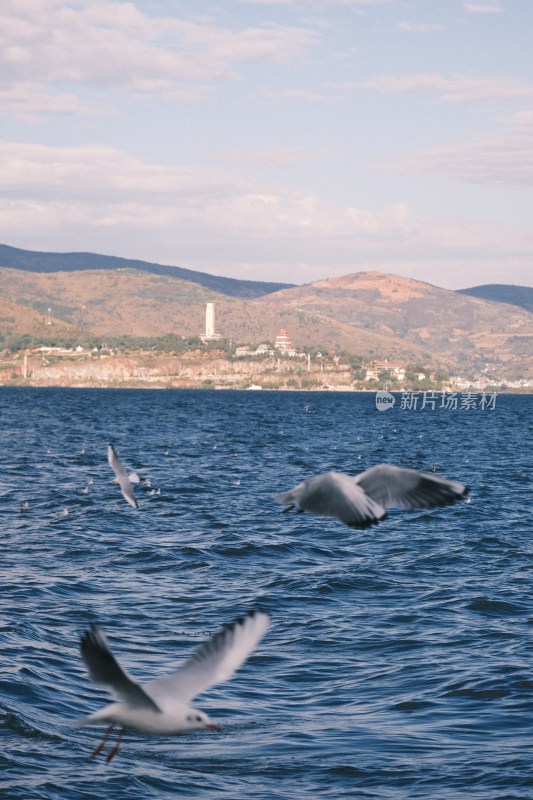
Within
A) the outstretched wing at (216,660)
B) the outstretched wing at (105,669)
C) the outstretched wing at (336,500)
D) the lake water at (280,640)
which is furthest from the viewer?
the lake water at (280,640)

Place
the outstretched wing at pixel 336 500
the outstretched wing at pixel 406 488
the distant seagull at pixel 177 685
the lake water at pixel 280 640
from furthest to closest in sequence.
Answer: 1. the lake water at pixel 280 640
2. the outstretched wing at pixel 406 488
3. the outstretched wing at pixel 336 500
4. the distant seagull at pixel 177 685

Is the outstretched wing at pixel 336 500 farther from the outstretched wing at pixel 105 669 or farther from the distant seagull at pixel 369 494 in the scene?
the outstretched wing at pixel 105 669

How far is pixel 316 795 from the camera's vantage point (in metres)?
15.0

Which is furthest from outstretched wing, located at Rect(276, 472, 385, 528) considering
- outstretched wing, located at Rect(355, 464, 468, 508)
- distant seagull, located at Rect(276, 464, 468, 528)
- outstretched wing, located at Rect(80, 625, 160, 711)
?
outstretched wing, located at Rect(80, 625, 160, 711)

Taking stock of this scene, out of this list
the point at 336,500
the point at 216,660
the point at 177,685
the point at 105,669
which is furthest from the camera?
the point at 336,500

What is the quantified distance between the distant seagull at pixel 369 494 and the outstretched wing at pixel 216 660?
1098 mm

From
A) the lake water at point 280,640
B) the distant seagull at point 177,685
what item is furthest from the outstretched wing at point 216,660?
the lake water at point 280,640

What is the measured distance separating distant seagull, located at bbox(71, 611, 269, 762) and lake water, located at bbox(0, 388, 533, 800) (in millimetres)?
6939

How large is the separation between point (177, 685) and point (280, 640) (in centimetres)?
1396

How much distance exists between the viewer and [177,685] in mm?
8781

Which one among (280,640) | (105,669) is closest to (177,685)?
(105,669)

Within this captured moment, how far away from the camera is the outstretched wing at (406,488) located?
30.9 feet

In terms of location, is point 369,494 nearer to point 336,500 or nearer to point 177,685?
point 336,500

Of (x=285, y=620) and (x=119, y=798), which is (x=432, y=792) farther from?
(x=285, y=620)
